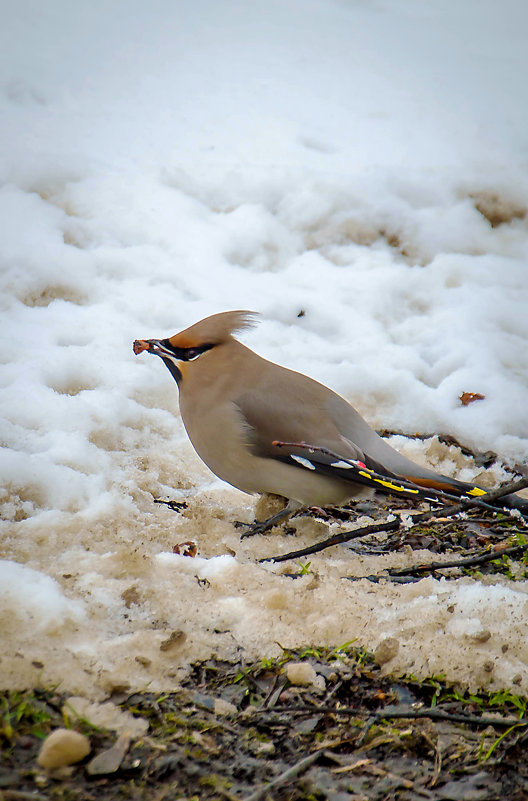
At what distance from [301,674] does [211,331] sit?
1878 mm

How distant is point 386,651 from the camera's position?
2041mm

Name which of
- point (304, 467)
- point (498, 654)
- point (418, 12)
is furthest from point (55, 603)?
point (418, 12)

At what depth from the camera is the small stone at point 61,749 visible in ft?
4.81

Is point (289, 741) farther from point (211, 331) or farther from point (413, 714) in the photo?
point (211, 331)

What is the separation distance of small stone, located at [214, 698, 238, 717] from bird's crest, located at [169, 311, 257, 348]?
76.4 inches

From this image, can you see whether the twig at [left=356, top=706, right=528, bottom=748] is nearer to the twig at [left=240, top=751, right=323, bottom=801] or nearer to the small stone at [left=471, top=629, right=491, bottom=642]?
the twig at [left=240, top=751, right=323, bottom=801]

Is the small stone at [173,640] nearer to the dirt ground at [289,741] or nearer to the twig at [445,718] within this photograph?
the dirt ground at [289,741]

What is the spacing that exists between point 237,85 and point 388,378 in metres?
3.57

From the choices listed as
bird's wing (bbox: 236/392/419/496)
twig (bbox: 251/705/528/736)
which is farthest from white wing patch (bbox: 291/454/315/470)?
twig (bbox: 251/705/528/736)

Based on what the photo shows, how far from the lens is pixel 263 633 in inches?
85.0

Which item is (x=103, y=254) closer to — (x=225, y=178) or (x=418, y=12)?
(x=225, y=178)

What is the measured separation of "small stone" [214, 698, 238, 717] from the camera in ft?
5.88

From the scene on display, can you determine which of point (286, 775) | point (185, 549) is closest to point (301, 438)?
point (185, 549)

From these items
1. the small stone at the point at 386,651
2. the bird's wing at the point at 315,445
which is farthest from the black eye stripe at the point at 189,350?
the small stone at the point at 386,651
